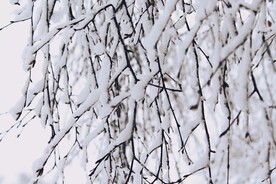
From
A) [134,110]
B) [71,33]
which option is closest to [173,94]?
[71,33]

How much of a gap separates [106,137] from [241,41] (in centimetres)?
91

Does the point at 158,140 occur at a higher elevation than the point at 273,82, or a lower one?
lower

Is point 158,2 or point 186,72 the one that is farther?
point 186,72

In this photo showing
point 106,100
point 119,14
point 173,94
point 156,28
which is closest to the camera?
point 156,28

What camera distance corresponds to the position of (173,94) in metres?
2.34

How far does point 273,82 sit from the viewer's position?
7.86 feet

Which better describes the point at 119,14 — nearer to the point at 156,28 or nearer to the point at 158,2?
the point at 158,2

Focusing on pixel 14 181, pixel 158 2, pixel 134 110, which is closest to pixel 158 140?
pixel 134 110

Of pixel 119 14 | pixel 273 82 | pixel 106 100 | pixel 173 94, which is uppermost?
pixel 273 82

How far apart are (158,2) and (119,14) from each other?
126 mm

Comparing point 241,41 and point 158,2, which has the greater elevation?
point 158,2

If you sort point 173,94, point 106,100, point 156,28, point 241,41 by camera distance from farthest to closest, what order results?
point 173,94
point 106,100
point 156,28
point 241,41

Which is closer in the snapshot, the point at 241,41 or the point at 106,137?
the point at 241,41

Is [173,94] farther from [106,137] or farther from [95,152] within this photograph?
[106,137]
